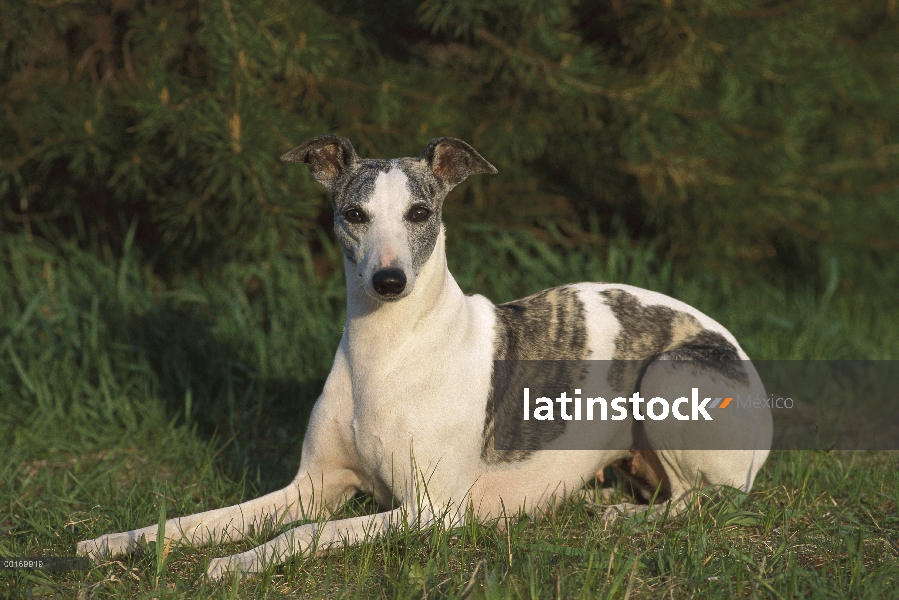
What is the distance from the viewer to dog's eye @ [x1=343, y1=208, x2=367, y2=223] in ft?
11.9

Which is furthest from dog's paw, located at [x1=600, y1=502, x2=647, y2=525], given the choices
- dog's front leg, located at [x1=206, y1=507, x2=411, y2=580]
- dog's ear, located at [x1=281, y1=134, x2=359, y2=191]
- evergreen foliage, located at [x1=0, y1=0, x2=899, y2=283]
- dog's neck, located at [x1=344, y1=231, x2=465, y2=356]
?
evergreen foliage, located at [x1=0, y1=0, x2=899, y2=283]

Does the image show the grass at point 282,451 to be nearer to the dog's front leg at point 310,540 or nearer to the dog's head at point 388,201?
the dog's front leg at point 310,540

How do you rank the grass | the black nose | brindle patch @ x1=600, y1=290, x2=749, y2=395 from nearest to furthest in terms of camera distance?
the grass
the black nose
brindle patch @ x1=600, y1=290, x2=749, y2=395

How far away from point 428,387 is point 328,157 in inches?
41.0

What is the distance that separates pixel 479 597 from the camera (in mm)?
2980

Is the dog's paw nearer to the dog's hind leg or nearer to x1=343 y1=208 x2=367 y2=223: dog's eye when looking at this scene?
the dog's hind leg

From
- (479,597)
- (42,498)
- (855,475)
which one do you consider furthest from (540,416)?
(42,498)

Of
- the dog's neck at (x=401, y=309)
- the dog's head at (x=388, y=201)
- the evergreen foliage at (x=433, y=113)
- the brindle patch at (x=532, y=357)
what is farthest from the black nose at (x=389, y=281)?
the evergreen foliage at (x=433, y=113)

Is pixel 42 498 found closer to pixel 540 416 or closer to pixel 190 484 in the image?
pixel 190 484

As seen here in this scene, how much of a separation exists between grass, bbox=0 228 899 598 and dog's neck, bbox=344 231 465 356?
743 mm

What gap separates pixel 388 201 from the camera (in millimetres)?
3625

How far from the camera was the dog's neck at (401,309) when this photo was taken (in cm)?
370

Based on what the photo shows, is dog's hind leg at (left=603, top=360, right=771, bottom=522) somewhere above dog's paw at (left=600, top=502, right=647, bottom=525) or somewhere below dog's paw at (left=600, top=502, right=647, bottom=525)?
above

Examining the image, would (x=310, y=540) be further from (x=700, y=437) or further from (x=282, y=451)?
(x=700, y=437)
